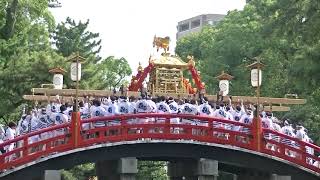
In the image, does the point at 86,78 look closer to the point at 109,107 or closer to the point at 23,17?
the point at 23,17

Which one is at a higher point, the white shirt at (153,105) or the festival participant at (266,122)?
the white shirt at (153,105)

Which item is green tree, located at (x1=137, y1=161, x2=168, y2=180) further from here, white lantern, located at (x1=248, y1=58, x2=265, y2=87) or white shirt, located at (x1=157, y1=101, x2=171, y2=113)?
white shirt, located at (x1=157, y1=101, x2=171, y2=113)

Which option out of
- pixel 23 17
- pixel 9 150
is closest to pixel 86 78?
pixel 23 17

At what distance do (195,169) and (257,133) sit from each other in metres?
2.44

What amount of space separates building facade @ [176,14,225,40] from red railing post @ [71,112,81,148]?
86520mm

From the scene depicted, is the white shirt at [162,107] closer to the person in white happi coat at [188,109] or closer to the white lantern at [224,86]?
the person in white happi coat at [188,109]

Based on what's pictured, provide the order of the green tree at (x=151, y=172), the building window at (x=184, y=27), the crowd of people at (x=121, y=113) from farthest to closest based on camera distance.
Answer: the building window at (x=184, y=27) → the green tree at (x=151, y=172) → the crowd of people at (x=121, y=113)

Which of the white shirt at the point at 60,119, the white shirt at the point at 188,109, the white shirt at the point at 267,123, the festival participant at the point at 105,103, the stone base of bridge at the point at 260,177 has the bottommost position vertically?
the stone base of bridge at the point at 260,177

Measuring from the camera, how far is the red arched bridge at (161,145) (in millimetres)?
19234

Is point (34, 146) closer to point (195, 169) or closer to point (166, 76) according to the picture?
point (195, 169)

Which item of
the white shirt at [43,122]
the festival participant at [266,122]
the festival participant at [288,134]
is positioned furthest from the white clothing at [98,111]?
the festival participant at [288,134]

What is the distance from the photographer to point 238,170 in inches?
983

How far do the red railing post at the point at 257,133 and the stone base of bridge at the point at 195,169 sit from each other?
56.0 inches

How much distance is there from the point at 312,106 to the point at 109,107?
15.4m
